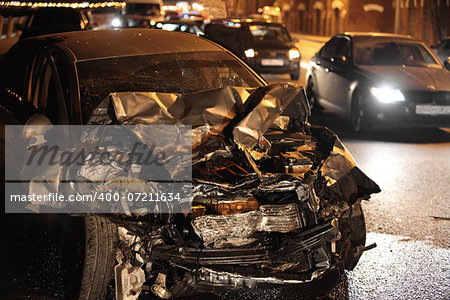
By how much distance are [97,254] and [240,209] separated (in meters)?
0.93

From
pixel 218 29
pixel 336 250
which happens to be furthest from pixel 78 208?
pixel 218 29

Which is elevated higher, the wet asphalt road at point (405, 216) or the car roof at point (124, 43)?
the car roof at point (124, 43)

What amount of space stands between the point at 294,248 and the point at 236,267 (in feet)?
1.27

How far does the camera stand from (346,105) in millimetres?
12430

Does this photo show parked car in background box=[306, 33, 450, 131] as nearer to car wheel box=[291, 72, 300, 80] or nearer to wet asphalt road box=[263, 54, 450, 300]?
wet asphalt road box=[263, 54, 450, 300]

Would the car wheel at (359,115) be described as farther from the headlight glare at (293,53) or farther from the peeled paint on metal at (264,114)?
the headlight glare at (293,53)

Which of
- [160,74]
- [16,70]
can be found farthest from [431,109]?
[16,70]

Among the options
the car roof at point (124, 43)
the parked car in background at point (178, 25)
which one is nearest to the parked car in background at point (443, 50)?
the parked car in background at point (178, 25)

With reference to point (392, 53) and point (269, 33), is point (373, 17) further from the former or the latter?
point (392, 53)

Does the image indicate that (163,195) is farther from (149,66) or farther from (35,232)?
(35,232)

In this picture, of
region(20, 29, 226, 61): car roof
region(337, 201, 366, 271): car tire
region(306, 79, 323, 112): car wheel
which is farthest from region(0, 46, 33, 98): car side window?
region(306, 79, 323, 112): car wheel

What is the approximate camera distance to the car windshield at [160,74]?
19.0 ft

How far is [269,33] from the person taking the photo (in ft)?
71.1

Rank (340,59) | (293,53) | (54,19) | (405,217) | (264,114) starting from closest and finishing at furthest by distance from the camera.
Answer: (264,114)
(405,217)
(340,59)
(54,19)
(293,53)
